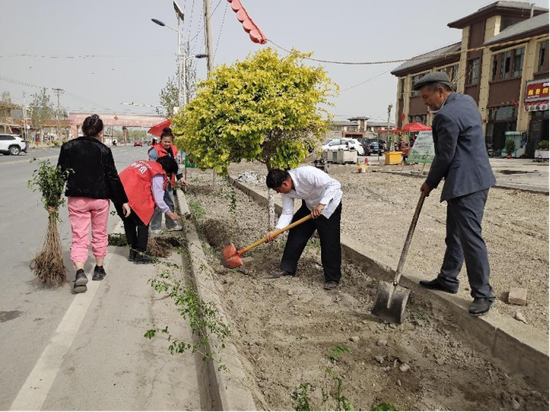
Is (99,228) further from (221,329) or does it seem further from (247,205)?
(247,205)

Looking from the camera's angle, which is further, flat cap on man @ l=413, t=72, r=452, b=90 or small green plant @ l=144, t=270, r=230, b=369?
flat cap on man @ l=413, t=72, r=452, b=90

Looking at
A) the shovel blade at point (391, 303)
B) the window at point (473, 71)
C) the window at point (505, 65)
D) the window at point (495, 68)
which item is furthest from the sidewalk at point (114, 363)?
the window at point (473, 71)

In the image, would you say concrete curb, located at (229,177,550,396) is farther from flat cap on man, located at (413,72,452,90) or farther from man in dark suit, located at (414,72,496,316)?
flat cap on man, located at (413,72,452,90)

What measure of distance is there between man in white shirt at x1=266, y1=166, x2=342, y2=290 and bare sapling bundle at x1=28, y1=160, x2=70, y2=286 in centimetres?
212

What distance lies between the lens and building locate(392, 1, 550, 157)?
24.0 m

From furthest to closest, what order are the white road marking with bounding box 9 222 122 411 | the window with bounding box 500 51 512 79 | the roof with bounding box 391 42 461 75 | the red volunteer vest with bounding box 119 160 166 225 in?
the roof with bounding box 391 42 461 75, the window with bounding box 500 51 512 79, the red volunteer vest with bounding box 119 160 166 225, the white road marking with bounding box 9 222 122 411

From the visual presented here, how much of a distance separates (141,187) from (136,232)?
0.59 metres

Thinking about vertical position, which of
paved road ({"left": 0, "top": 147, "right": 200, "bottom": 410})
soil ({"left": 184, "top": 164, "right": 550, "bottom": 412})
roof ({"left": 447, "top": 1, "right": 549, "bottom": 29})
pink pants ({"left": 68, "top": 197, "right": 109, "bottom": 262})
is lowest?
paved road ({"left": 0, "top": 147, "right": 200, "bottom": 410})

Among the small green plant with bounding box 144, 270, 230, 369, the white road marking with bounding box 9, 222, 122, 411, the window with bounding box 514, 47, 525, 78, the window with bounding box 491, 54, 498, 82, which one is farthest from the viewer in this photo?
the window with bounding box 491, 54, 498, 82

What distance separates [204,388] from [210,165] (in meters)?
2.98

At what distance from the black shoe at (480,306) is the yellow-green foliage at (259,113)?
2807 mm

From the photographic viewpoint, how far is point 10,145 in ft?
99.5

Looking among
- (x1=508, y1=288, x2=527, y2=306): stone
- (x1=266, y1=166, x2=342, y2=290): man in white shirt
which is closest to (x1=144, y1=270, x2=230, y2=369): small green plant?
(x1=266, y1=166, x2=342, y2=290): man in white shirt

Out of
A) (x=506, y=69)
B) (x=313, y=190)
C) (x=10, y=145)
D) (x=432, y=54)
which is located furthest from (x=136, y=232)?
(x=432, y=54)
